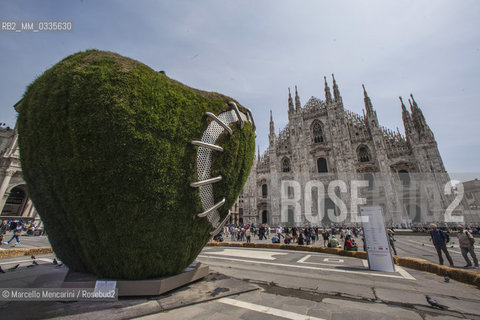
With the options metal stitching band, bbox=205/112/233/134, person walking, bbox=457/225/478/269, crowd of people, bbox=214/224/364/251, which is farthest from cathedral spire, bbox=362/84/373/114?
metal stitching band, bbox=205/112/233/134

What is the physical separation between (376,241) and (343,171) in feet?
78.8

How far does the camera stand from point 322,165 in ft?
104

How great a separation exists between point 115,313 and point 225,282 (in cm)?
218

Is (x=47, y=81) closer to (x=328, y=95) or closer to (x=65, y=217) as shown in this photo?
(x=65, y=217)

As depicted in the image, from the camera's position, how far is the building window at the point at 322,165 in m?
31.5

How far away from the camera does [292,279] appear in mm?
5102

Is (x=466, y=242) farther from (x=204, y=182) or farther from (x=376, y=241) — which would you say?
(x=204, y=182)

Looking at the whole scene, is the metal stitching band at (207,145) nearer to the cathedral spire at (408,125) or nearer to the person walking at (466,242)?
the person walking at (466,242)

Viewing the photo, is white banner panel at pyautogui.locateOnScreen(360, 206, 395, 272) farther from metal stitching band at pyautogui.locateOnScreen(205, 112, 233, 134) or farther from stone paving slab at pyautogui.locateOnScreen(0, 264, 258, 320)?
metal stitching band at pyautogui.locateOnScreen(205, 112, 233, 134)

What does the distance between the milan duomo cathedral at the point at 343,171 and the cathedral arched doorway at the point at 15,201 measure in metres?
33.4

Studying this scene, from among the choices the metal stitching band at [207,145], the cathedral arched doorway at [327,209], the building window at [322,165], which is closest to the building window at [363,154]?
the building window at [322,165]

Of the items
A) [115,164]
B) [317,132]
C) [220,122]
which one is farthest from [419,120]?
[115,164]

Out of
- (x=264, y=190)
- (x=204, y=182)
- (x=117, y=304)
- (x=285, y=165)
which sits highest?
(x=285, y=165)

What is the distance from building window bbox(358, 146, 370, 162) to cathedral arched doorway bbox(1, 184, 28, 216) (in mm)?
50188
